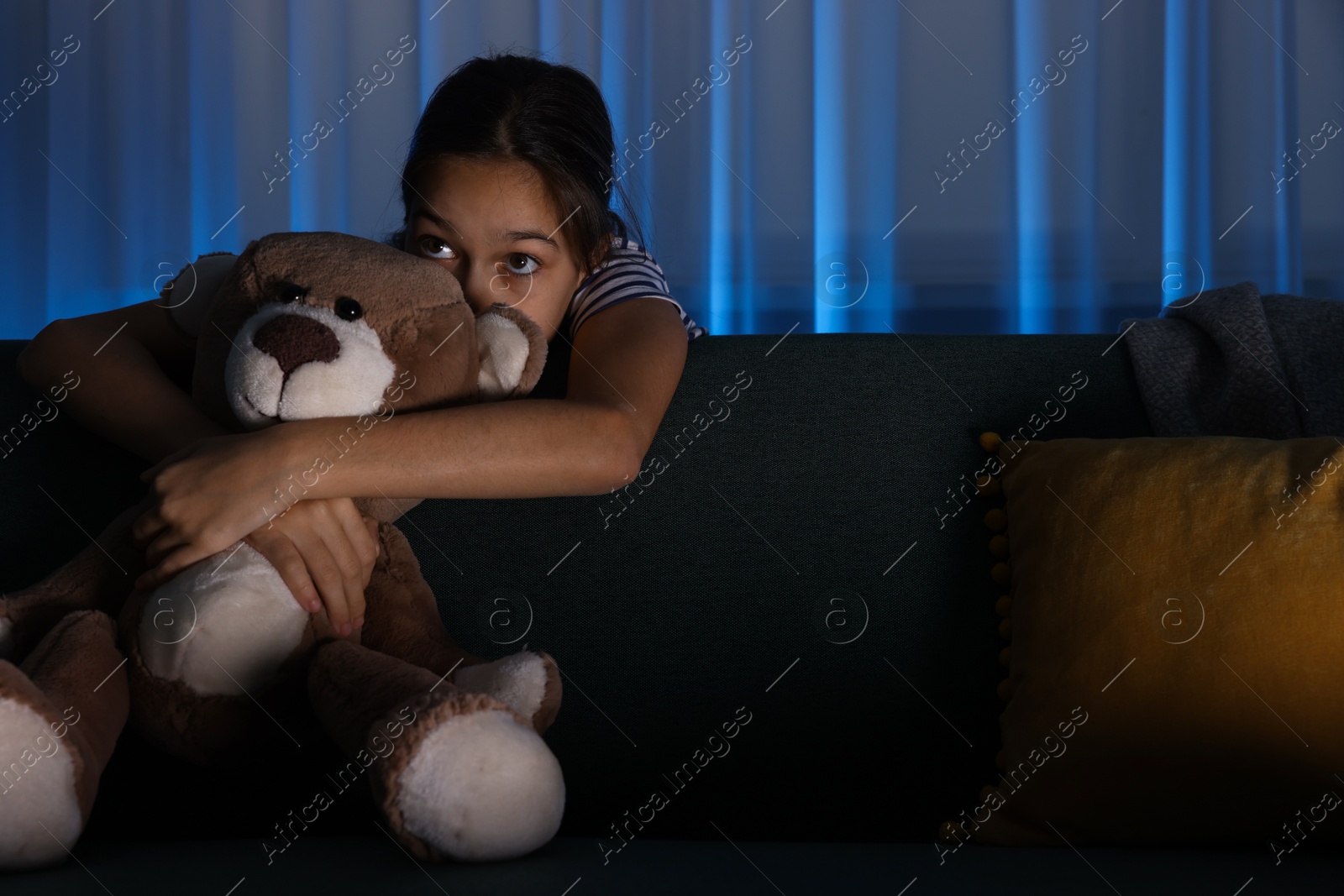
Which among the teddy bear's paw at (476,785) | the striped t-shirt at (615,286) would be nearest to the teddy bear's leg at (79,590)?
the teddy bear's paw at (476,785)

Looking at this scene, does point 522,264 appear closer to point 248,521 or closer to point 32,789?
point 248,521

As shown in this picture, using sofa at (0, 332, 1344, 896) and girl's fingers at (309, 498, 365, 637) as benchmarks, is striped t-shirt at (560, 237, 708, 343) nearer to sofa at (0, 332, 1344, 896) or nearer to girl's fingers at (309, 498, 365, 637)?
sofa at (0, 332, 1344, 896)

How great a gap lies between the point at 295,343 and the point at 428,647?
251mm

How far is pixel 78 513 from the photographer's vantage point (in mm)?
931

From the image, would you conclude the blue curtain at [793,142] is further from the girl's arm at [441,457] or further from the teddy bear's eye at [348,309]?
the teddy bear's eye at [348,309]

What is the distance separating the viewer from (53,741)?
22.2 inches

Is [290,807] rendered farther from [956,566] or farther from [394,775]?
[956,566]

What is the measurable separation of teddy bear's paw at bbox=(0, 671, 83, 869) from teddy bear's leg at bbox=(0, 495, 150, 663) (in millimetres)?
112

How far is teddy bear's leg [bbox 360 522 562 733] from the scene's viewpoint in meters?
0.66

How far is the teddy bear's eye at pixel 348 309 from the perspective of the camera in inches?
27.1

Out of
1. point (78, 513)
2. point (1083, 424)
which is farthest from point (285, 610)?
point (1083, 424)

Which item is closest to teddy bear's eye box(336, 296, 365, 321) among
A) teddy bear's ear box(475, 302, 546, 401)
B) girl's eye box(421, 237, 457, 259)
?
teddy bear's ear box(475, 302, 546, 401)

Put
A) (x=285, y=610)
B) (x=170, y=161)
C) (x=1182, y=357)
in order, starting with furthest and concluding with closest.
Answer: (x=170, y=161)
(x=1182, y=357)
(x=285, y=610)

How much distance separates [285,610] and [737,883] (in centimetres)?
36
